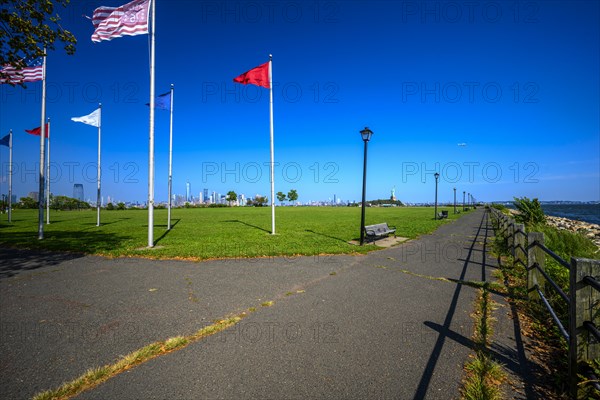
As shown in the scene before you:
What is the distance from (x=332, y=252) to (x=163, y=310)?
6.20 meters

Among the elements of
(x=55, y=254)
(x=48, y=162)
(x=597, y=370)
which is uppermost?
(x=48, y=162)

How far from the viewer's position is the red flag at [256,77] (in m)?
13.3

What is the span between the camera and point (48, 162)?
20.2m

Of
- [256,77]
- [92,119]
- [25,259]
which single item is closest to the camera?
[25,259]

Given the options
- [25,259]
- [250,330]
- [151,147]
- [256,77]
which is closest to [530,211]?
[256,77]

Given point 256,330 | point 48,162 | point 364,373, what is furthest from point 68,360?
point 48,162

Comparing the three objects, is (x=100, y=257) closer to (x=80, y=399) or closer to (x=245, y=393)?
(x=80, y=399)

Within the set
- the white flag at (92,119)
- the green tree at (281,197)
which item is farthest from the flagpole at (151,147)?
the green tree at (281,197)

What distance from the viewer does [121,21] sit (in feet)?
31.6

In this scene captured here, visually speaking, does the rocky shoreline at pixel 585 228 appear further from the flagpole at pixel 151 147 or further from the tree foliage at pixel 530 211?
the flagpole at pixel 151 147

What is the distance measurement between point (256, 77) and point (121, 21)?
570cm

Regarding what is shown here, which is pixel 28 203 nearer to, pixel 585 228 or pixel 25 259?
pixel 25 259

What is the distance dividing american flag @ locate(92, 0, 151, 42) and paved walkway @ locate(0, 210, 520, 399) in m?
8.19

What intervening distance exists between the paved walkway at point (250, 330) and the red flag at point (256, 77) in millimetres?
9934
